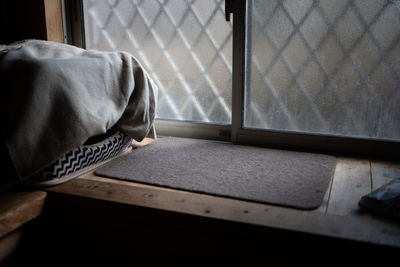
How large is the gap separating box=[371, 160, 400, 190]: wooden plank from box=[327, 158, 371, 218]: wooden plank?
2 cm

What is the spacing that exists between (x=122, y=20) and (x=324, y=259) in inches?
55.4

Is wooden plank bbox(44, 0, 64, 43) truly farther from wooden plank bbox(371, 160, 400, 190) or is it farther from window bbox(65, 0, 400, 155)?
wooden plank bbox(371, 160, 400, 190)

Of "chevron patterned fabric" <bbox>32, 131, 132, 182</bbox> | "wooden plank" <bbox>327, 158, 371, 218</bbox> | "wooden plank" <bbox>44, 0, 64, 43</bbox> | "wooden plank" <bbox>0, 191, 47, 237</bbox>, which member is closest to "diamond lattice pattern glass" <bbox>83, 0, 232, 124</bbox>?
"wooden plank" <bbox>44, 0, 64, 43</bbox>

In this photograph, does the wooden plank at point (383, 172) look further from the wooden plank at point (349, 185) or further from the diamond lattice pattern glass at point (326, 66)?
the diamond lattice pattern glass at point (326, 66)

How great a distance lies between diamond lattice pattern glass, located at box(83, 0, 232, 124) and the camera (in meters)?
1.67

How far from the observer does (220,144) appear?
1.69m

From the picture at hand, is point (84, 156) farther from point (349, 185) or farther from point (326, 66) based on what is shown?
point (326, 66)

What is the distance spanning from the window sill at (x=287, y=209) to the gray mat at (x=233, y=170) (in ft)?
0.12

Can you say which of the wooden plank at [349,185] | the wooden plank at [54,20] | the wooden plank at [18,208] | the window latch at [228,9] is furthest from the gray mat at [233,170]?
the wooden plank at [54,20]

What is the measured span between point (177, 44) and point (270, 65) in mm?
443

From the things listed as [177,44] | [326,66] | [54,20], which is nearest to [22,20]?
[54,20]

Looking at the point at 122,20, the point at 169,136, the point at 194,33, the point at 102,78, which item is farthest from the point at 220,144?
the point at 122,20

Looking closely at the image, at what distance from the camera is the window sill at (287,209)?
0.91m

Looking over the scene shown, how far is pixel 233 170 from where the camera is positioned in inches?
53.2
